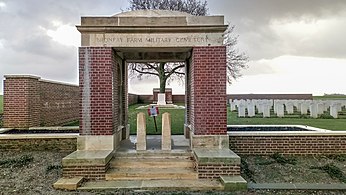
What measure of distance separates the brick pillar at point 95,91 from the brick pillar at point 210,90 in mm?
2194

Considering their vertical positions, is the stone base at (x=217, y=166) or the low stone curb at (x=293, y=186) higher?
the stone base at (x=217, y=166)

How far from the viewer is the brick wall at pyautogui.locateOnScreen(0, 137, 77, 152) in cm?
925

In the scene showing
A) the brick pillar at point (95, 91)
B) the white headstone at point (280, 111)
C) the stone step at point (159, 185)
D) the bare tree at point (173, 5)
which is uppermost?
the bare tree at point (173, 5)

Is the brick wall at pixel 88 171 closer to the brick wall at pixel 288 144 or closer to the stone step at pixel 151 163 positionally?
the stone step at pixel 151 163

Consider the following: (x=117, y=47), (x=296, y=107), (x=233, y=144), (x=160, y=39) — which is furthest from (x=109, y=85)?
(x=296, y=107)

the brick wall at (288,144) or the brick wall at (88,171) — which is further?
the brick wall at (288,144)

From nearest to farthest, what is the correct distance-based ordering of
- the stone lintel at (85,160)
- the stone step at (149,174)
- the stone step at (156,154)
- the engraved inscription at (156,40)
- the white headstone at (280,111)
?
1. the stone lintel at (85,160)
2. the stone step at (149,174)
3. the stone step at (156,154)
4. the engraved inscription at (156,40)
5. the white headstone at (280,111)

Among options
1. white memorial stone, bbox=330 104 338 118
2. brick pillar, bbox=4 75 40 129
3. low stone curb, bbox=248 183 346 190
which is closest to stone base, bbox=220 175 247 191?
low stone curb, bbox=248 183 346 190

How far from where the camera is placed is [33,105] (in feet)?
39.8

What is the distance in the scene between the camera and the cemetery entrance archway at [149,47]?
311 inches

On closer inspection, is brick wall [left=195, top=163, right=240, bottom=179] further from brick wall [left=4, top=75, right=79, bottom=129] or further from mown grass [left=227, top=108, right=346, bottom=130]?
brick wall [left=4, top=75, right=79, bottom=129]

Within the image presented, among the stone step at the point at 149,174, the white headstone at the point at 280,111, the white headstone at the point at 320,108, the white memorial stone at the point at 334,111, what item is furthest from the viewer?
the white headstone at the point at 320,108

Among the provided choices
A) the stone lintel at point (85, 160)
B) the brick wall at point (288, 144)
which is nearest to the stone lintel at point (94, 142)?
the stone lintel at point (85, 160)

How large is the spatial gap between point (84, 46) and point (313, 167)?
21.6 ft
